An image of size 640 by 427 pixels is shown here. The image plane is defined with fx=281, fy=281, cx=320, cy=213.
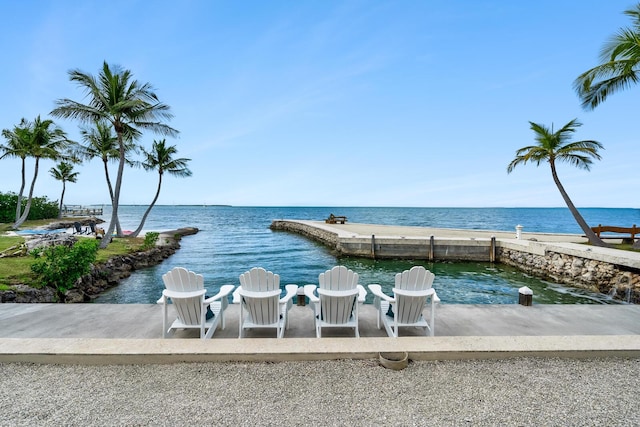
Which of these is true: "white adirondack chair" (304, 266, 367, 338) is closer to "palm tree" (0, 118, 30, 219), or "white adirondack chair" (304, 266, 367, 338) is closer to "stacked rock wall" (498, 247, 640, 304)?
"stacked rock wall" (498, 247, 640, 304)

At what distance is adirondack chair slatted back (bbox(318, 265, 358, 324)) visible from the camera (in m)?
3.74

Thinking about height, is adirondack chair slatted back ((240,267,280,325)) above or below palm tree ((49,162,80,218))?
below

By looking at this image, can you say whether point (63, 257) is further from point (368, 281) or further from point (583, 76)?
point (583, 76)

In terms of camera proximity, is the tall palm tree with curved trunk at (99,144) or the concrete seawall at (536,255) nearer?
the concrete seawall at (536,255)

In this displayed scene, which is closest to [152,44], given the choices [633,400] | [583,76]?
[633,400]

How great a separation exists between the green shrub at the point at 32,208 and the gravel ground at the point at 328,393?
35.6 meters

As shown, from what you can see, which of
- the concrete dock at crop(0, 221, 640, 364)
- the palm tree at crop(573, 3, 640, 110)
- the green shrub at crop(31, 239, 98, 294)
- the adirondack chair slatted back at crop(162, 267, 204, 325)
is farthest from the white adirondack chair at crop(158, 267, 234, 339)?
the palm tree at crop(573, 3, 640, 110)

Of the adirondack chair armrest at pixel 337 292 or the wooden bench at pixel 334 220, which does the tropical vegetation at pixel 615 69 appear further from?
the wooden bench at pixel 334 220

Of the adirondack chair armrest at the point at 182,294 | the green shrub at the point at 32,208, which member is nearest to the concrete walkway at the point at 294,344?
the adirondack chair armrest at the point at 182,294

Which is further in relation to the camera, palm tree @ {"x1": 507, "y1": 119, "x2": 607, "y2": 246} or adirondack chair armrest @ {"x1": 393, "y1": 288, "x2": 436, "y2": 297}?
palm tree @ {"x1": 507, "y1": 119, "x2": 607, "y2": 246}

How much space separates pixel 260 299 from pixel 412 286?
203 cm

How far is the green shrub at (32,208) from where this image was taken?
87.0ft

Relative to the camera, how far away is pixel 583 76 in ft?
36.4

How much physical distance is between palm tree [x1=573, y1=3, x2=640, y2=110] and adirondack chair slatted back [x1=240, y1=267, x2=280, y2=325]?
14101 mm
